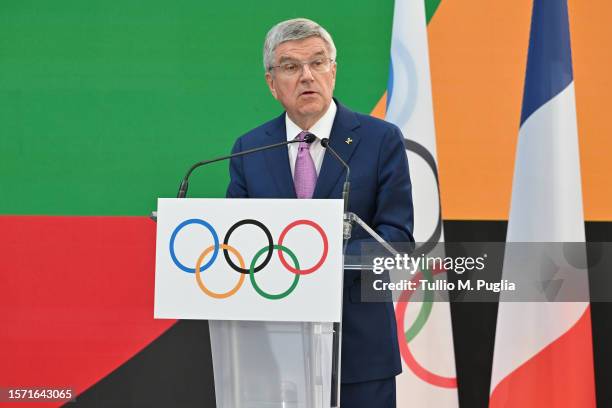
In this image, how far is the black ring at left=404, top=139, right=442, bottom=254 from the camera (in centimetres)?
350

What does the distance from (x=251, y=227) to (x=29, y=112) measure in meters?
2.50

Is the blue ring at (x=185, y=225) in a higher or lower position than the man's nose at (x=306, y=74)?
lower

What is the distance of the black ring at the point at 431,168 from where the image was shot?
350 centimetres

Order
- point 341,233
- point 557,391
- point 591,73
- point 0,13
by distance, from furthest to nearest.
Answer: point 0,13 → point 591,73 → point 557,391 → point 341,233

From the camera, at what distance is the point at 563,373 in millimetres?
3402

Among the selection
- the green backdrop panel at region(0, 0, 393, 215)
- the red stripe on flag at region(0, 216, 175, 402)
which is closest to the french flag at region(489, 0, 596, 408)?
the green backdrop panel at region(0, 0, 393, 215)

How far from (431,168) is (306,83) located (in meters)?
1.29

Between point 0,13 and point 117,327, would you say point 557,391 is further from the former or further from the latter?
point 0,13

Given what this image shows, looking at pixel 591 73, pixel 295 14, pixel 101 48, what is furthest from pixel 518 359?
pixel 101 48

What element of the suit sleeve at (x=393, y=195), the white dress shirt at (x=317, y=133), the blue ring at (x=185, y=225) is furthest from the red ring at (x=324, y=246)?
the white dress shirt at (x=317, y=133)

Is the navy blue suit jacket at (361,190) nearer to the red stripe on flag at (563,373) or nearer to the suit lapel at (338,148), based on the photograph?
the suit lapel at (338,148)

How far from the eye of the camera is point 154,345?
151 inches

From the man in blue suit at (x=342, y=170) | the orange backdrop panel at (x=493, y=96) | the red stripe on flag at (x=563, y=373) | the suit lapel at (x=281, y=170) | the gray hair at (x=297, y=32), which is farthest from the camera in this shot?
the orange backdrop panel at (x=493, y=96)

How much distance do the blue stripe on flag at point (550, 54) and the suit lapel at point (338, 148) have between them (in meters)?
1.45
